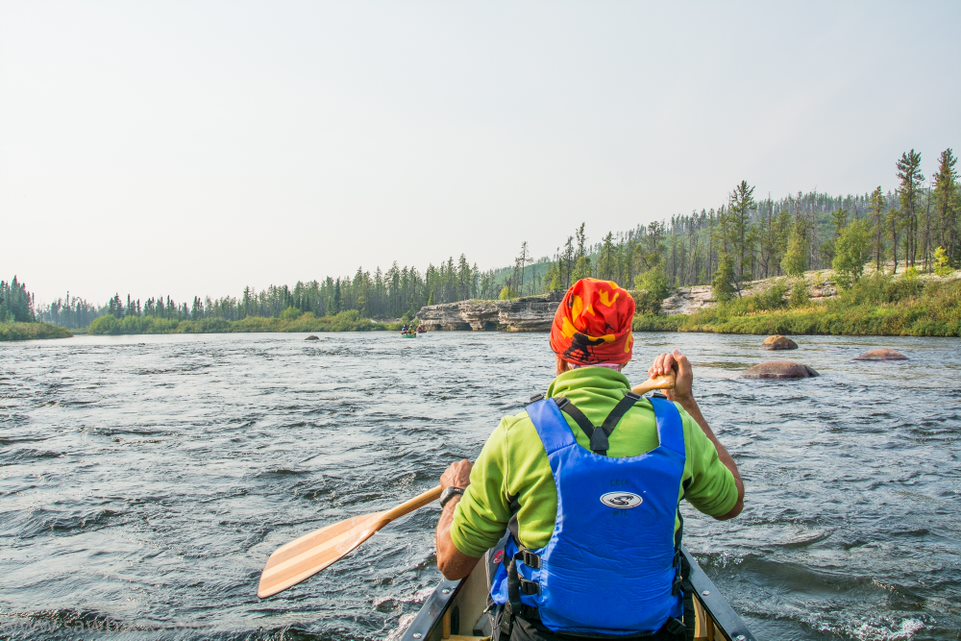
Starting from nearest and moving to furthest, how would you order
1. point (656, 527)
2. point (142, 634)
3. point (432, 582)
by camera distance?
point (656, 527)
point (142, 634)
point (432, 582)

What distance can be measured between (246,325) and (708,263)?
102 m

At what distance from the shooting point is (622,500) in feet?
6.41

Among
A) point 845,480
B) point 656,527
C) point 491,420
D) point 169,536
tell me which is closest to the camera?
point 656,527

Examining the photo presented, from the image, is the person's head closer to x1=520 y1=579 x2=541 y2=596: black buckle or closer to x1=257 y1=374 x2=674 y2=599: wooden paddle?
x1=520 y1=579 x2=541 y2=596: black buckle

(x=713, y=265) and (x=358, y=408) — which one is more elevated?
(x=713, y=265)

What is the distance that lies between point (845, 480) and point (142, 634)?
833cm

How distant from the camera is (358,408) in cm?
1484

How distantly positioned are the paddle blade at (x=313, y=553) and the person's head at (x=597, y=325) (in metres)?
2.09

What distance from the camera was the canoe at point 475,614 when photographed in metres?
2.97

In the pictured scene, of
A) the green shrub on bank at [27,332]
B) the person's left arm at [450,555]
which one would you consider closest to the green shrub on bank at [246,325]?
the green shrub on bank at [27,332]

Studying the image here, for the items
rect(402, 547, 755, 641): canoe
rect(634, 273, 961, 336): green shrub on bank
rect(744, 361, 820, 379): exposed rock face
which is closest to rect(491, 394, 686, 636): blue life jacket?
rect(402, 547, 755, 641): canoe

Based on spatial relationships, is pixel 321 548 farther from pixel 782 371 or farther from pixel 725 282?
pixel 725 282

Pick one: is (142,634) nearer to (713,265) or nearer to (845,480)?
(845,480)

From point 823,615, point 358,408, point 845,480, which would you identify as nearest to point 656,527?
point 823,615
